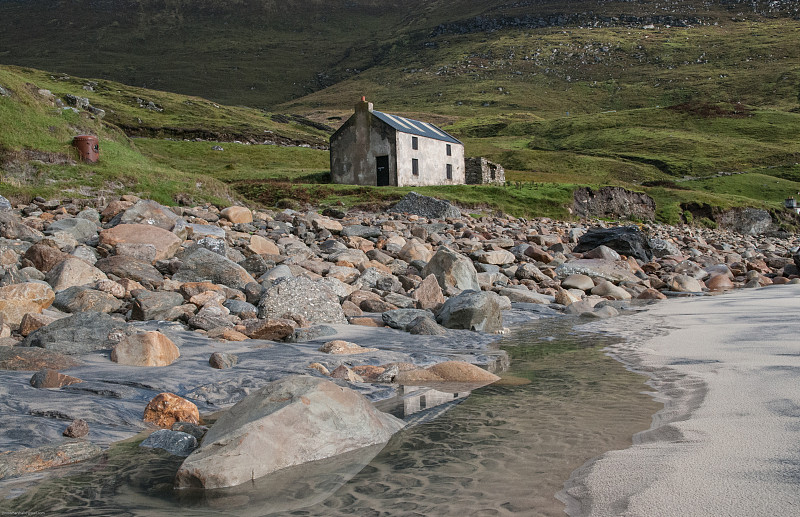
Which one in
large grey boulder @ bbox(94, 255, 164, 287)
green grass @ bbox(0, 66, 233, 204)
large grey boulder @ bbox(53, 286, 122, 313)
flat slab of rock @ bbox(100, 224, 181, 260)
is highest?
green grass @ bbox(0, 66, 233, 204)

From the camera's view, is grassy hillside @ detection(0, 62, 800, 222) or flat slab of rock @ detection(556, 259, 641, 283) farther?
grassy hillside @ detection(0, 62, 800, 222)

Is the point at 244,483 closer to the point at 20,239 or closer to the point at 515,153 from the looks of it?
the point at 20,239

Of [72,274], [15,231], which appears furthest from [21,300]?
[15,231]

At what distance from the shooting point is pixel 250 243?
13820 millimetres

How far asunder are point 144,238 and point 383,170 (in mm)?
32234

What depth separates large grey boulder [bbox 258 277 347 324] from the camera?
29.9 feet

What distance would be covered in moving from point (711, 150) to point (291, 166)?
6227cm

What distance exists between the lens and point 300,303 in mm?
9305

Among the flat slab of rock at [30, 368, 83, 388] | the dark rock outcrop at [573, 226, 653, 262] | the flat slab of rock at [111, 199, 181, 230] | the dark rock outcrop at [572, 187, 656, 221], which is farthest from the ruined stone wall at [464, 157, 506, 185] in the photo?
the flat slab of rock at [30, 368, 83, 388]

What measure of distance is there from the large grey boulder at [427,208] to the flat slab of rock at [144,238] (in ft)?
57.7

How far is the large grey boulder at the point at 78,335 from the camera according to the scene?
6663 millimetres

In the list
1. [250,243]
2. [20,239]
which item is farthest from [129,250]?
[250,243]

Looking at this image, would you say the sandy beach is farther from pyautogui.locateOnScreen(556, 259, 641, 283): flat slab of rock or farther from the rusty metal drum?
the rusty metal drum

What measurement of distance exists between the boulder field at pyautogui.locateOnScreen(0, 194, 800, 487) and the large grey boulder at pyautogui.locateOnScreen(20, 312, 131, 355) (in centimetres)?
2
